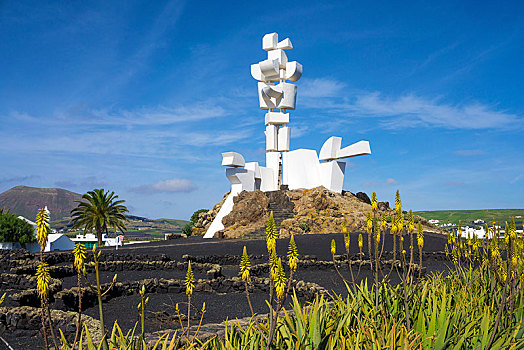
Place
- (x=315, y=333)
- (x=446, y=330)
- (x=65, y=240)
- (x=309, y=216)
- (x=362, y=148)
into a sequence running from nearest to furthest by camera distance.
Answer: (x=315, y=333), (x=446, y=330), (x=309, y=216), (x=362, y=148), (x=65, y=240)

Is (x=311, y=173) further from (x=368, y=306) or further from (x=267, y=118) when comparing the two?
(x=368, y=306)

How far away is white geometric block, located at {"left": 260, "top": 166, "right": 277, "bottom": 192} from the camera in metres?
30.5

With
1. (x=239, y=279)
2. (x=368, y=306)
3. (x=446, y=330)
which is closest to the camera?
(x=446, y=330)

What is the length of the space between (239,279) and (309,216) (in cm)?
1549

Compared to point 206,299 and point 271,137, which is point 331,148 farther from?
point 206,299

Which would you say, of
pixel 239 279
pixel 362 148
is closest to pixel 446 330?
pixel 239 279

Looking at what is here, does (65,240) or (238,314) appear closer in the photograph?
(238,314)

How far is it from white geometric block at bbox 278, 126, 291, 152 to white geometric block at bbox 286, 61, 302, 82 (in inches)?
149

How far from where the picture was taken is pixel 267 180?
3084cm

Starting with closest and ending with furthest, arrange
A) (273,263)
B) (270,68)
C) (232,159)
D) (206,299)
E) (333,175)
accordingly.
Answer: (273,263) → (206,299) → (232,159) → (333,175) → (270,68)

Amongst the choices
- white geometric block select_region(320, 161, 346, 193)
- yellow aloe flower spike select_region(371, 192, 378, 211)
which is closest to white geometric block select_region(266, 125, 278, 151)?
white geometric block select_region(320, 161, 346, 193)

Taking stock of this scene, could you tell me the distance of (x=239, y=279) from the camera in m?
11.7

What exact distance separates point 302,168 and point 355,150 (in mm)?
4042

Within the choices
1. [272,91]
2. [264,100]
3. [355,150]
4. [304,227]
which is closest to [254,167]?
[264,100]
